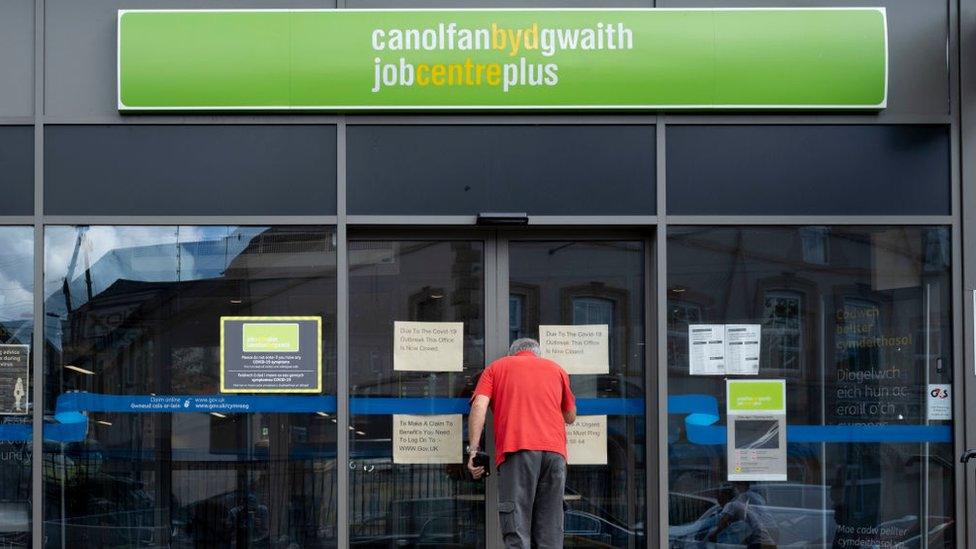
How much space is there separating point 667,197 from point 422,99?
1.72 m

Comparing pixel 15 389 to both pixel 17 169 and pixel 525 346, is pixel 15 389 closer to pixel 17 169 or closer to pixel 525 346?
pixel 17 169

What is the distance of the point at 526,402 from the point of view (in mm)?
6562

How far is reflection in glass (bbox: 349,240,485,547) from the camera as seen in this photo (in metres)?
7.02

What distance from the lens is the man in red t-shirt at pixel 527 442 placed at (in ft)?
21.4

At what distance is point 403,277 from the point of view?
7125mm

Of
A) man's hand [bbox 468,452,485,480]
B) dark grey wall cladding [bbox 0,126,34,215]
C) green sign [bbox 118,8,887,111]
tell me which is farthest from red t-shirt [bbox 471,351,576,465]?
dark grey wall cladding [bbox 0,126,34,215]

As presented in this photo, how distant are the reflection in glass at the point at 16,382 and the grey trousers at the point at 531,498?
3.08 m

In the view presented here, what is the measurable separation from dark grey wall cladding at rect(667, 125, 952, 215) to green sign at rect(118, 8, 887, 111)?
0.21 meters

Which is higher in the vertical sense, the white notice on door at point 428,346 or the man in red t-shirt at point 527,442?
the white notice on door at point 428,346

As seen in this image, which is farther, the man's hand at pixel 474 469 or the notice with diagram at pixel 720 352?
the notice with diagram at pixel 720 352

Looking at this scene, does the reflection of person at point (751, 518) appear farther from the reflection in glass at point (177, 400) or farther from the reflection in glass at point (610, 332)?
the reflection in glass at point (177, 400)

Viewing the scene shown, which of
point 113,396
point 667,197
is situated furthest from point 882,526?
point 113,396

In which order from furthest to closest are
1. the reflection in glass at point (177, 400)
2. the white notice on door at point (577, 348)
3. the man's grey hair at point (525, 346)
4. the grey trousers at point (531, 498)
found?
the white notice on door at point (577, 348) < the reflection in glass at point (177, 400) < the man's grey hair at point (525, 346) < the grey trousers at point (531, 498)

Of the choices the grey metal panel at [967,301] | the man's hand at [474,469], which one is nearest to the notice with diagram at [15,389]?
the man's hand at [474,469]
